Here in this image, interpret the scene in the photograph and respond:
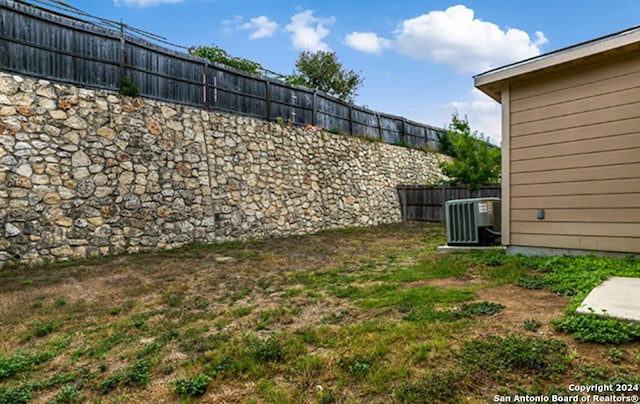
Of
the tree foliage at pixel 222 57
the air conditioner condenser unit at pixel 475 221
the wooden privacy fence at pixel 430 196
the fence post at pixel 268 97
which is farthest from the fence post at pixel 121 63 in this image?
the wooden privacy fence at pixel 430 196

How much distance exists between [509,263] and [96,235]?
23.1 feet

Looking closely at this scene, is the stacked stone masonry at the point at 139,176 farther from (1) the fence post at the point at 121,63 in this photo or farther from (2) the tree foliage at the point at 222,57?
(2) the tree foliage at the point at 222,57

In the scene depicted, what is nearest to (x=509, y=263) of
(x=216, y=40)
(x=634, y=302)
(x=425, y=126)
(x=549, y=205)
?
(x=549, y=205)

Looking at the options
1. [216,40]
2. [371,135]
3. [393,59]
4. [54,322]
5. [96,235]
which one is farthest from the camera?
[371,135]

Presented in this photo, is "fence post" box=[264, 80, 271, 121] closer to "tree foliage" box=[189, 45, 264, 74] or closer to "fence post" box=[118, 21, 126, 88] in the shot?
"tree foliage" box=[189, 45, 264, 74]

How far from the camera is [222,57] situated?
12211 mm

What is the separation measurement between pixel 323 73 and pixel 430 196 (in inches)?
424

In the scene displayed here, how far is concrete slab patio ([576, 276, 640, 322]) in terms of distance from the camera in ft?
8.21

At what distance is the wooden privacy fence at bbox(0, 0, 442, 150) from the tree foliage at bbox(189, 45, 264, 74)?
2.28 meters

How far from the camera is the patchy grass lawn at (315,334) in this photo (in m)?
2.06

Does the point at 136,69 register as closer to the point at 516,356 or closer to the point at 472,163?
the point at 516,356

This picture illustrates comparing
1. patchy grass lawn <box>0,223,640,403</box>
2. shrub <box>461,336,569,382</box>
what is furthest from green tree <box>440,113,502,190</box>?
shrub <box>461,336,569,382</box>

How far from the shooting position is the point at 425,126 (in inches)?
673

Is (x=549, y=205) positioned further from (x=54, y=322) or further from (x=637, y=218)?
(x=54, y=322)
